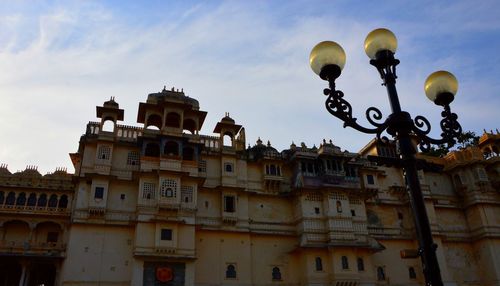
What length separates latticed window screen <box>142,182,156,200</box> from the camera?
30978 millimetres

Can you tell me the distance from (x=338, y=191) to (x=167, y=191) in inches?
550

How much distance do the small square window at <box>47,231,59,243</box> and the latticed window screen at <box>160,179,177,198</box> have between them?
857cm

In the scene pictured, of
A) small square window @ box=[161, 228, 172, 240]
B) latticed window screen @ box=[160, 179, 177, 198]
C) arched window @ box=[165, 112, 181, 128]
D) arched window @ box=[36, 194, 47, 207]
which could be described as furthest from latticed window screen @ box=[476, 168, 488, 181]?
arched window @ box=[36, 194, 47, 207]

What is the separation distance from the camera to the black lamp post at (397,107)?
7086mm

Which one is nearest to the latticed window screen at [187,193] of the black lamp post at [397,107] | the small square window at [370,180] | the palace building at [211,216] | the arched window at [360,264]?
the palace building at [211,216]

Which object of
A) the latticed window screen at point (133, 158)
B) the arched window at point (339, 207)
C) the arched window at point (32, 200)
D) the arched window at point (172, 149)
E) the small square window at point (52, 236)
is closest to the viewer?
the small square window at point (52, 236)

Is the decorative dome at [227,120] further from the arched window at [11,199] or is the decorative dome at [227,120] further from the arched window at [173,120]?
the arched window at [11,199]

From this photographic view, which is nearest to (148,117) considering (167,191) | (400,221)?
(167,191)

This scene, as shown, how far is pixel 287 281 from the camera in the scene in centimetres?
3331

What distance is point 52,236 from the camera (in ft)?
104

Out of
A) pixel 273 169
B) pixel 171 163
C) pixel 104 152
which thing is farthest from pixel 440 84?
pixel 273 169

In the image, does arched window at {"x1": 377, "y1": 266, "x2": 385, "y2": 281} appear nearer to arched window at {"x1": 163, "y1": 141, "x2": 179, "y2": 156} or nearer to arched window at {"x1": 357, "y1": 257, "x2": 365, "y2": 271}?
arched window at {"x1": 357, "y1": 257, "x2": 365, "y2": 271}

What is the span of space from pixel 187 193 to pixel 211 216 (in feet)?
9.16

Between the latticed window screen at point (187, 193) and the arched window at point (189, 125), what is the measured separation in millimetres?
5787
